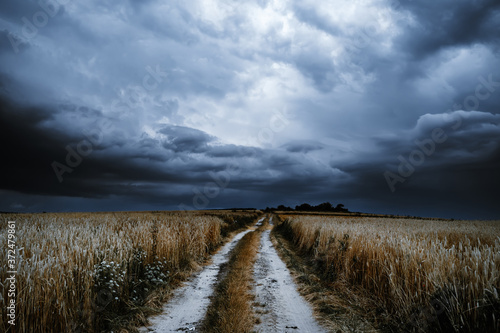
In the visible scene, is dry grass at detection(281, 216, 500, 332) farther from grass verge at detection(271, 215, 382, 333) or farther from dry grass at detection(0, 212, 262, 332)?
dry grass at detection(0, 212, 262, 332)

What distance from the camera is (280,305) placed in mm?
6742

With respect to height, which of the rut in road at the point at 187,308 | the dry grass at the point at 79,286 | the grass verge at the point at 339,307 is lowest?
the rut in road at the point at 187,308

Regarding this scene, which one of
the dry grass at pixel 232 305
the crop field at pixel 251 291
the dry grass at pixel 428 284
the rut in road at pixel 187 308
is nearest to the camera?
the dry grass at pixel 428 284

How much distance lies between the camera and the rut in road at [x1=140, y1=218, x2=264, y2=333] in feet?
17.9

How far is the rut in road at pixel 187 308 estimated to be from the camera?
5453 mm

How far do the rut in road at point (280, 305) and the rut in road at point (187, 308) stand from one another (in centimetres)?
144

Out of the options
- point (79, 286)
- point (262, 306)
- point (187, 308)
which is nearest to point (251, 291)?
point (262, 306)

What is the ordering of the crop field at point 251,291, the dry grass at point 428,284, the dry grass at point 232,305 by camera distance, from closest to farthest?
the dry grass at point 428,284 → the crop field at point 251,291 → the dry grass at point 232,305

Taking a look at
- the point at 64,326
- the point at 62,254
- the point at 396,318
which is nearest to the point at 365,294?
the point at 396,318

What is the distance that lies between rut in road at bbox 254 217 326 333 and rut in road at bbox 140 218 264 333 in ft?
4.73

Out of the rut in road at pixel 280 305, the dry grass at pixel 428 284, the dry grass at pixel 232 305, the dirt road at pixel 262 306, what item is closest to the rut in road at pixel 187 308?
the dirt road at pixel 262 306

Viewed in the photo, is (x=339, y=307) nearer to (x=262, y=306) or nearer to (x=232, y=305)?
(x=262, y=306)

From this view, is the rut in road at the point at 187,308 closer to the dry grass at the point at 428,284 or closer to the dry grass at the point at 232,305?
the dry grass at the point at 232,305

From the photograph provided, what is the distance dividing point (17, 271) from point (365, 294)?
25.6 ft
